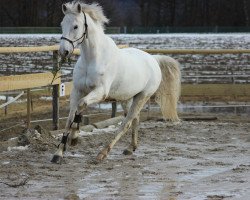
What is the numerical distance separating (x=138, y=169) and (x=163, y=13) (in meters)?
87.8

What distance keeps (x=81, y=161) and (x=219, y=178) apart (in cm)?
166

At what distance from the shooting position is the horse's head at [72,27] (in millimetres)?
7672

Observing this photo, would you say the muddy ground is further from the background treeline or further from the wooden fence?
the background treeline

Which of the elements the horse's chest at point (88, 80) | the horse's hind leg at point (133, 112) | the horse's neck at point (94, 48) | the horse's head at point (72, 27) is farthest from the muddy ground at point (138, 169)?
the horse's head at point (72, 27)

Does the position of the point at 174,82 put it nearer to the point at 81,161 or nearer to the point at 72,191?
the point at 81,161

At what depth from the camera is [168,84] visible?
33.3 feet

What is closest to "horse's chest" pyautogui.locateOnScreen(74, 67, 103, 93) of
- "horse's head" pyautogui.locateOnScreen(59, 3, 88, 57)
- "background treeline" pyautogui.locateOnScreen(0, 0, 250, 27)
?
"horse's head" pyautogui.locateOnScreen(59, 3, 88, 57)

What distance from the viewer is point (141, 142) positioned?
9.95 m

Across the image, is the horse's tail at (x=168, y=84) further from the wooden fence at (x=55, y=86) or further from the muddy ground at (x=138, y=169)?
the wooden fence at (x=55, y=86)

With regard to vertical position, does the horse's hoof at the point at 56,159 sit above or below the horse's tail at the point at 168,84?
below

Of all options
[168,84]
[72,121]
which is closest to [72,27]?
[72,121]

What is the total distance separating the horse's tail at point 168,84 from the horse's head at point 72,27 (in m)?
2.29

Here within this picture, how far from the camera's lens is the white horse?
789 centimetres

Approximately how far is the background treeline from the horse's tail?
2580 inches
